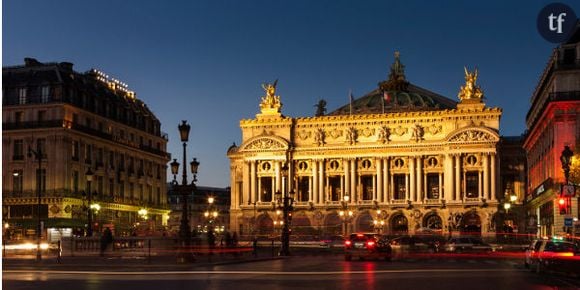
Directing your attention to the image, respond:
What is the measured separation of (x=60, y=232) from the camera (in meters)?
86.6

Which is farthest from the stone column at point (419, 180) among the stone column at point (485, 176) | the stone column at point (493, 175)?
the stone column at point (493, 175)

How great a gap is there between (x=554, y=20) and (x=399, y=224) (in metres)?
98.8

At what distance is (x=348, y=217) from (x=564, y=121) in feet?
146

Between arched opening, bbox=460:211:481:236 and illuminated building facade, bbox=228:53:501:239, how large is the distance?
0.13 m

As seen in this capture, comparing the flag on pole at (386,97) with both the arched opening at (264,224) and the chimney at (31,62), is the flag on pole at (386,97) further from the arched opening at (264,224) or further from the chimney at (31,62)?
the chimney at (31,62)

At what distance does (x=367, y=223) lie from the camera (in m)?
114

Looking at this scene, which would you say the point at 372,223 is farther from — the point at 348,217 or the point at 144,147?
the point at 144,147

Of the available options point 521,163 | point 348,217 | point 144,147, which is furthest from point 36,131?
point 521,163

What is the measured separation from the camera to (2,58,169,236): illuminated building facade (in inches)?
3465

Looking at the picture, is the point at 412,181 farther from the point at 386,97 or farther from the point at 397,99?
the point at 397,99

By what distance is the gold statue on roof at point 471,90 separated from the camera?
370 feet

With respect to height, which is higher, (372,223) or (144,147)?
(144,147)

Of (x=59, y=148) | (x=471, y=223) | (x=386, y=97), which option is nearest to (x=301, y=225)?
(x=471, y=223)

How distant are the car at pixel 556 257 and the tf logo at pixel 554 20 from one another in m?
12.1
